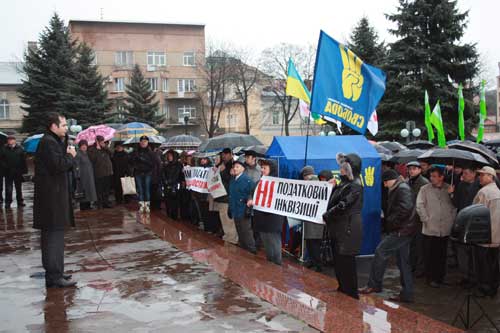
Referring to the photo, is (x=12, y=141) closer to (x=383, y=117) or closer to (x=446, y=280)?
(x=446, y=280)

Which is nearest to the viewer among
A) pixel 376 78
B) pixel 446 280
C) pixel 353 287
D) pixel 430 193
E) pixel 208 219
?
pixel 353 287

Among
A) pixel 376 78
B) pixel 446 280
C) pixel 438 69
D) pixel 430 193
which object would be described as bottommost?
pixel 446 280

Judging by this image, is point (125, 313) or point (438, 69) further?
point (438, 69)

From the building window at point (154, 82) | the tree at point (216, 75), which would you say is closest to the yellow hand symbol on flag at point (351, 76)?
the tree at point (216, 75)

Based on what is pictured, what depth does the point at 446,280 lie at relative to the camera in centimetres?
936

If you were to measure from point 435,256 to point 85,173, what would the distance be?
30.1 feet

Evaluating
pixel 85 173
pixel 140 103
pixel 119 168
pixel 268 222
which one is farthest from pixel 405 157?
pixel 140 103

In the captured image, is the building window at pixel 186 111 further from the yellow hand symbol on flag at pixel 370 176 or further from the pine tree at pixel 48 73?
the yellow hand symbol on flag at pixel 370 176

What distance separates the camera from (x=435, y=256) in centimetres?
890

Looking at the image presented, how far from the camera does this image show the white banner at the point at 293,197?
27.4ft

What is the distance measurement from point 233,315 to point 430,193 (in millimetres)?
4314

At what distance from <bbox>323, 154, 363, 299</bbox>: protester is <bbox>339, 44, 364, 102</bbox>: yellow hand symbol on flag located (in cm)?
371

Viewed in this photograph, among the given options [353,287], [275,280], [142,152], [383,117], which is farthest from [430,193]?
[383,117]

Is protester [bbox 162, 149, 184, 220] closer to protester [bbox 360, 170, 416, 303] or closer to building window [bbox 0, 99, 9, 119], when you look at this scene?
protester [bbox 360, 170, 416, 303]
